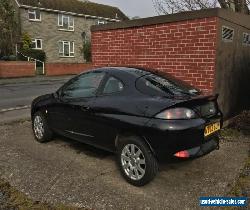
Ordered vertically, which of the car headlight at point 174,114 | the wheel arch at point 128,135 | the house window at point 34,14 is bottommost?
the wheel arch at point 128,135

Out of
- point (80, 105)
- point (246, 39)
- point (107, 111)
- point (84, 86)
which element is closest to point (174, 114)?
point (107, 111)

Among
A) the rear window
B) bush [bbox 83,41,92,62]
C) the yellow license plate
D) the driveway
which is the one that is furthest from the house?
the yellow license plate

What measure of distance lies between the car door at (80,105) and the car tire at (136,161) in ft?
2.42

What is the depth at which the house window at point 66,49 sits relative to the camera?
3609 centimetres

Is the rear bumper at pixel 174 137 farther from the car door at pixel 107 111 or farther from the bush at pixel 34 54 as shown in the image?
the bush at pixel 34 54

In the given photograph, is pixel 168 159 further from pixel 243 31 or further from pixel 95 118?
pixel 243 31

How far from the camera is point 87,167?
4.87 metres

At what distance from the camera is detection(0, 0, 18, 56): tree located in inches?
1117

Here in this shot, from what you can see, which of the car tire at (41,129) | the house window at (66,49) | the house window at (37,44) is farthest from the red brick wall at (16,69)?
the car tire at (41,129)

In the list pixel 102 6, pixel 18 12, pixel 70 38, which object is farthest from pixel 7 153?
pixel 102 6

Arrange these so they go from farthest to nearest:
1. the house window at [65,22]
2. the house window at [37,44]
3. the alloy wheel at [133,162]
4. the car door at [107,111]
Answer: the house window at [65,22] → the house window at [37,44] → the car door at [107,111] → the alloy wheel at [133,162]

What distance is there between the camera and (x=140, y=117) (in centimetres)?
409

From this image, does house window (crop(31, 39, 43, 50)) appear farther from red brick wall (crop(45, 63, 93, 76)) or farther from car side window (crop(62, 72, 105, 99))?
car side window (crop(62, 72, 105, 99))

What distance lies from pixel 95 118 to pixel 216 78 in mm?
3075
